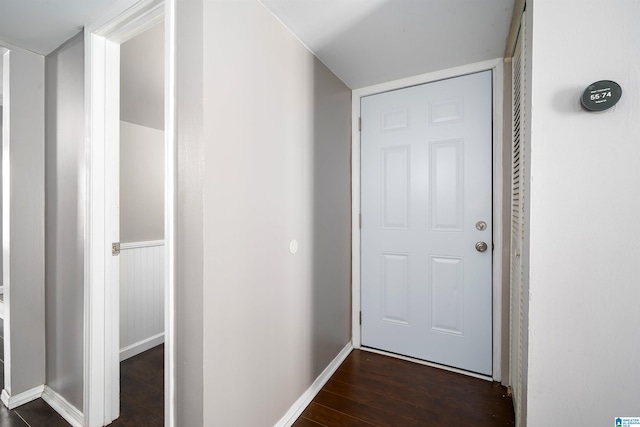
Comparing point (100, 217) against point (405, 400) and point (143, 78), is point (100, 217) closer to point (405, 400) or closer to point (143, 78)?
point (143, 78)

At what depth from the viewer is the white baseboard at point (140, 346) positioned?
223cm

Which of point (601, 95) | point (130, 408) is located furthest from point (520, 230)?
point (130, 408)

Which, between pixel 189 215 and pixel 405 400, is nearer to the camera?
pixel 189 215

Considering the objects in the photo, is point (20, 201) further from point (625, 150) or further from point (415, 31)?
point (625, 150)

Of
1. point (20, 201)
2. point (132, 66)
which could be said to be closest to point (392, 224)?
point (132, 66)

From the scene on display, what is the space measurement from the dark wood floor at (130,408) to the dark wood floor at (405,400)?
88cm

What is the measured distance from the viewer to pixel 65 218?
161 cm

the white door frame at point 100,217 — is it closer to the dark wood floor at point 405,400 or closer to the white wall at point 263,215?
the white wall at point 263,215

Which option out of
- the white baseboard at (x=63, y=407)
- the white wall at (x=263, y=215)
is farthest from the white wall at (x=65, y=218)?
the white wall at (x=263, y=215)

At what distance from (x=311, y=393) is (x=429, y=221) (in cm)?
141

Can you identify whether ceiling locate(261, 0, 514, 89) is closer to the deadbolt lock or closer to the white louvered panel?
the white louvered panel

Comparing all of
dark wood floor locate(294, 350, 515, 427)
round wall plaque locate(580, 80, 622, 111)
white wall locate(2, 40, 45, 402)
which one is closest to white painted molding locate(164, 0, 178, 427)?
dark wood floor locate(294, 350, 515, 427)

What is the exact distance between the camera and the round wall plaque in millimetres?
791

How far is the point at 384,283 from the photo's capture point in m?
2.21
